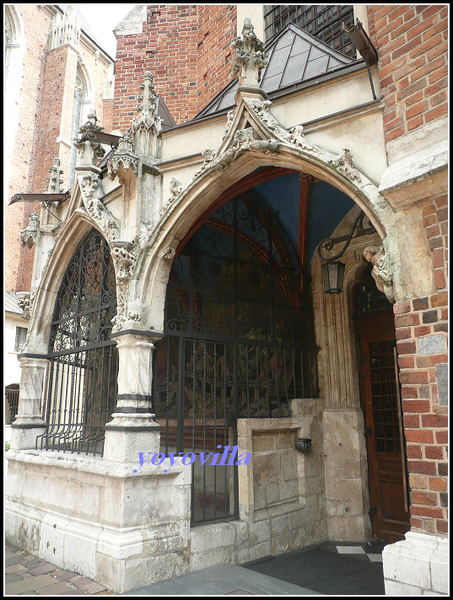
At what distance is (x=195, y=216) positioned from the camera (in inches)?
189

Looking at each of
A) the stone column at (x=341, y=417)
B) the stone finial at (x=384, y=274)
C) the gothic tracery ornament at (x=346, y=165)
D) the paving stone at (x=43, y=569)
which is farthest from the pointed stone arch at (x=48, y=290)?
the stone finial at (x=384, y=274)

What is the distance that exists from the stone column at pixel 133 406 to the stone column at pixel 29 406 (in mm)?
2011

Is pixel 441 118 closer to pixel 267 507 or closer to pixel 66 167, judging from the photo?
pixel 267 507

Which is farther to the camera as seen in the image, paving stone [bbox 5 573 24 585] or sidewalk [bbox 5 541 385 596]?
paving stone [bbox 5 573 24 585]

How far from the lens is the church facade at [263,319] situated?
3.26m

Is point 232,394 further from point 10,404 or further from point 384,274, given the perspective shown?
point 10,404

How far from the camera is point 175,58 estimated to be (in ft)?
28.7

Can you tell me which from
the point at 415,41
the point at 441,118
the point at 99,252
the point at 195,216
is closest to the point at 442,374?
the point at 441,118

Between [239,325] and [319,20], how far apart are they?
454 centimetres

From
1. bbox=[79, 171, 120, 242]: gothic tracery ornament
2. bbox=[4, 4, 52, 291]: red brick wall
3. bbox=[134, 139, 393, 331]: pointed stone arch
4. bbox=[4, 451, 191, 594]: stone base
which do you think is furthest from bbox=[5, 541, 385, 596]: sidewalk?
bbox=[4, 4, 52, 291]: red brick wall

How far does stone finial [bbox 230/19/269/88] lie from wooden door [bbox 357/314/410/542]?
314cm

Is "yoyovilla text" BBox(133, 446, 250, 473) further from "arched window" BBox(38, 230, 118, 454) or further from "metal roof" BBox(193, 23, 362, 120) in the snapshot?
"metal roof" BBox(193, 23, 362, 120)

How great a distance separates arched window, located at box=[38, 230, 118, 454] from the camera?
Result: 5.36m

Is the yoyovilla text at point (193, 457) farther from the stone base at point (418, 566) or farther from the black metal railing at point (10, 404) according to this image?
the black metal railing at point (10, 404)
